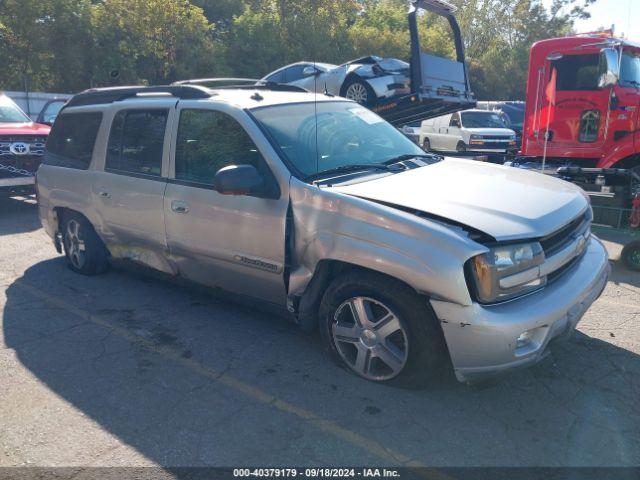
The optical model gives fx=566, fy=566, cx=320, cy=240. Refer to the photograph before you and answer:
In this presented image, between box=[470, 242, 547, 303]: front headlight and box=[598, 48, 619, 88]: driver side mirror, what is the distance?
5.17m

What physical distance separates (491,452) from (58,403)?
2525mm

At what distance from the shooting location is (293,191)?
368 cm

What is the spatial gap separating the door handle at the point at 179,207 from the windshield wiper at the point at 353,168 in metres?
1.13

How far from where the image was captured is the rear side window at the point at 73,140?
538 centimetres

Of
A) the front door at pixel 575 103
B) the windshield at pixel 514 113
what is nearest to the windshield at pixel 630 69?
the front door at pixel 575 103

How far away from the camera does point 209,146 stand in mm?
4281

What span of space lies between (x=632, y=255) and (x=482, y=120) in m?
12.3

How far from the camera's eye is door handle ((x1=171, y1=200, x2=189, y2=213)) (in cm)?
433

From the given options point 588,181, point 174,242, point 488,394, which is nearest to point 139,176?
point 174,242

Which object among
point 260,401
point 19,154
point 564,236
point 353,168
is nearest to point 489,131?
point 19,154

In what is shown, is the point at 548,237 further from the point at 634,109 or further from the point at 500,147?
the point at 500,147

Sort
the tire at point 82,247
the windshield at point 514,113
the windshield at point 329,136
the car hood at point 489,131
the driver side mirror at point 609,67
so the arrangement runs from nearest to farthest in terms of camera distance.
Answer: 1. the windshield at point 329,136
2. the tire at point 82,247
3. the driver side mirror at point 609,67
4. the car hood at point 489,131
5. the windshield at point 514,113

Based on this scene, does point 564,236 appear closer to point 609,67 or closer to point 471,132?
point 609,67

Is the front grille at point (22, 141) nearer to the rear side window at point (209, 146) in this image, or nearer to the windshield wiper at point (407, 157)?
the rear side window at point (209, 146)
